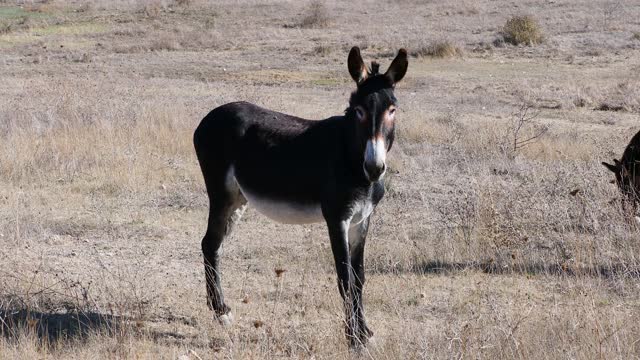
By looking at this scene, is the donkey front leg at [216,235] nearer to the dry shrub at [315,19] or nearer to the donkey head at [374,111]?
the donkey head at [374,111]

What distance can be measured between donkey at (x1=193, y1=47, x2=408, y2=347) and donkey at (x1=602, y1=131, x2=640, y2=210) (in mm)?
3518

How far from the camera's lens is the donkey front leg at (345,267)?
19.0 ft

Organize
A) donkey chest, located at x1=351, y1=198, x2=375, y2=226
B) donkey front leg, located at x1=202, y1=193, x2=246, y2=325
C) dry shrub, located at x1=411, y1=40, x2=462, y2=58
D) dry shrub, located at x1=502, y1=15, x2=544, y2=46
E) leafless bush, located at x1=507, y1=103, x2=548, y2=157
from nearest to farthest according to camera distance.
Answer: donkey chest, located at x1=351, y1=198, x2=375, y2=226
donkey front leg, located at x1=202, y1=193, x2=246, y2=325
leafless bush, located at x1=507, y1=103, x2=548, y2=157
dry shrub, located at x1=411, y1=40, x2=462, y2=58
dry shrub, located at x1=502, y1=15, x2=544, y2=46

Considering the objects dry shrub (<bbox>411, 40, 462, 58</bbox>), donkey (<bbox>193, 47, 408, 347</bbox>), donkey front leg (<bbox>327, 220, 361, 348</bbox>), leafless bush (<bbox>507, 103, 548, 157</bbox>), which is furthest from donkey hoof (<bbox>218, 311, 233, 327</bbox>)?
dry shrub (<bbox>411, 40, 462, 58</bbox>)

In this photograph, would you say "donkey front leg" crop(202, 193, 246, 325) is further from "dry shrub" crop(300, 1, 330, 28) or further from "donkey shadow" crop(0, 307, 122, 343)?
Answer: "dry shrub" crop(300, 1, 330, 28)

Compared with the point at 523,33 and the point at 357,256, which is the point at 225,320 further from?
the point at 523,33

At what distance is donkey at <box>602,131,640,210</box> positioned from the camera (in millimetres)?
8609

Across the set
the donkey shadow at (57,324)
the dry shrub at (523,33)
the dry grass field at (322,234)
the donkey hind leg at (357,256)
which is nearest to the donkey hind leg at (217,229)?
the dry grass field at (322,234)

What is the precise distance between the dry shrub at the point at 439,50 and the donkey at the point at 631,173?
21573 millimetres

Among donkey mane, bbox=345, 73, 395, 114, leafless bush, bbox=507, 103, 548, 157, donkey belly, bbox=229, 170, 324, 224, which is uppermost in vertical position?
donkey mane, bbox=345, 73, 395, 114

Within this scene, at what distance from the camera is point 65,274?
7.71 m

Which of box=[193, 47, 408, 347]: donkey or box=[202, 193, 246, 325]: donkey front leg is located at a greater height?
box=[193, 47, 408, 347]: donkey

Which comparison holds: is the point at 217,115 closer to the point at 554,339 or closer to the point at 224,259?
the point at 224,259

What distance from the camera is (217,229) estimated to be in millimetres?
6887
